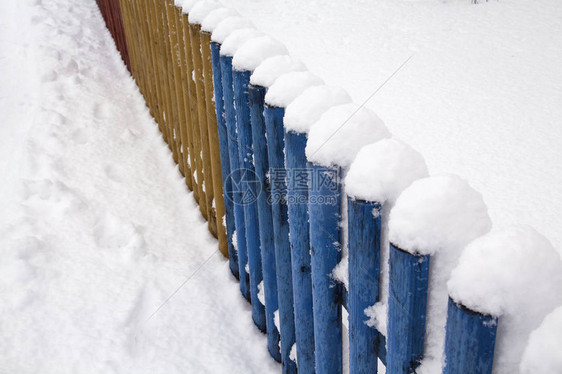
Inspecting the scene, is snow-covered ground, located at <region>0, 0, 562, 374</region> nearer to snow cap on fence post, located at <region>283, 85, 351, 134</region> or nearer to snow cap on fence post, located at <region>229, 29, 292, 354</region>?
snow cap on fence post, located at <region>229, 29, 292, 354</region>

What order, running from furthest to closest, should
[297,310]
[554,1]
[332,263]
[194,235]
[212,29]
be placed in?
[554,1] < [194,235] < [212,29] < [297,310] < [332,263]

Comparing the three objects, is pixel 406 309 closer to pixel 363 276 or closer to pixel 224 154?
pixel 363 276

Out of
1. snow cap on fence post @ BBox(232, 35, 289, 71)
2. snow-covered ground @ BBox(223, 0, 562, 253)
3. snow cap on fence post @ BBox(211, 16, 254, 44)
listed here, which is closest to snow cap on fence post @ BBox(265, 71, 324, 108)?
snow cap on fence post @ BBox(232, 35, 289, 71)

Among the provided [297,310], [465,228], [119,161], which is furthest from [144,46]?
[465,228]

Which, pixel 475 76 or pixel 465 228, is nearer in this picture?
pixel 465 228

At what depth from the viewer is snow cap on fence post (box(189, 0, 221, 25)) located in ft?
6.77

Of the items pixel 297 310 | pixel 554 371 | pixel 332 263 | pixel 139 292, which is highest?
pixel 554 371

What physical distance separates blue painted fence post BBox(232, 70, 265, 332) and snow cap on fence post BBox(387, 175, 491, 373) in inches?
33.7

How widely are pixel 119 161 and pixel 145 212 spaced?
61cm

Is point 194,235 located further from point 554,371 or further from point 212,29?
point 554,371

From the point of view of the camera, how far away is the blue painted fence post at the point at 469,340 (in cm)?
76

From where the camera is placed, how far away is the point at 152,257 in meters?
2.24

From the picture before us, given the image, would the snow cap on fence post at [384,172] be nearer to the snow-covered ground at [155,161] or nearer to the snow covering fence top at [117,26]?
the snow-covered ground at [155,161]

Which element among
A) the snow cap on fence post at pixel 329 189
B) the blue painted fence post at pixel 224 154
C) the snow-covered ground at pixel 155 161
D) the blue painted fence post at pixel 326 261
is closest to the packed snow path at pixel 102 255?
the snow-covered ground at pixel 155 161
